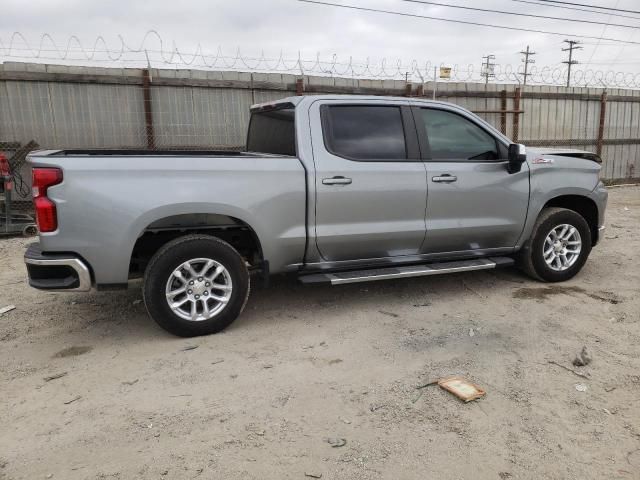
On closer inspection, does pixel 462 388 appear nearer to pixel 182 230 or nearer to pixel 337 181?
pixel 337 181

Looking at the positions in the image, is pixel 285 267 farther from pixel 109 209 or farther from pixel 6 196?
pixel 6 196

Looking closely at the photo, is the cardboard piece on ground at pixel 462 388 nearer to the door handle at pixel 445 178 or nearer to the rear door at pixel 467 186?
the rear door at pixel 467 186

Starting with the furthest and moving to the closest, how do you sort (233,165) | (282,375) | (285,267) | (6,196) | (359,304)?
1. (6,196)
2. (359,304)
3. (285,267)
4. (233,165)
5. (282,375)

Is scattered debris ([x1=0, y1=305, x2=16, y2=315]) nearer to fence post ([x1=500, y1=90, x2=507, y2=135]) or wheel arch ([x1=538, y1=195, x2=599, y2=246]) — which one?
wheel arch ([x1=538, y1=195, x2=599, y2=246])

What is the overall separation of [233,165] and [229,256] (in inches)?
28.0

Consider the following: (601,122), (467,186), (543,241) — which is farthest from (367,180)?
(601,122)

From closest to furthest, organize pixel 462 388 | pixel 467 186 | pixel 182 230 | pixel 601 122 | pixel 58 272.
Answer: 1. pixel 462 388
2. pixel 58 272
3. pixel 182 230
4. pixel 467 186
5. pixel 601 122

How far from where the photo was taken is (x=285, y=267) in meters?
4.53

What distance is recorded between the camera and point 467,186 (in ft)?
16.3

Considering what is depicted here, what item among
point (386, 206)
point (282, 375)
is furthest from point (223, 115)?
point (282, 375)

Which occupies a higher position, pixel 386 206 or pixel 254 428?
pixel 386 206

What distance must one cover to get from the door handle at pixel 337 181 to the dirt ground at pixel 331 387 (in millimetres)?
1171


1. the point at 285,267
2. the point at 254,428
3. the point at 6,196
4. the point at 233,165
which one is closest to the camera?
the point at 254,428

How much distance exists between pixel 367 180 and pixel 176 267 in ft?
5.72
